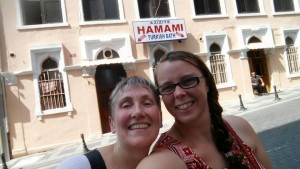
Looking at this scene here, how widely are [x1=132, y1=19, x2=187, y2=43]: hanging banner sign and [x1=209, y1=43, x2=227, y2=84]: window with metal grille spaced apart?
2175 millimetres

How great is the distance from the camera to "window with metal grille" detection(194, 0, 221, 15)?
16250mm

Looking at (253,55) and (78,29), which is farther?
(253,55)

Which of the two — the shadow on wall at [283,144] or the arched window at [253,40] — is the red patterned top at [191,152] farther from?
the arched window at [253,40]

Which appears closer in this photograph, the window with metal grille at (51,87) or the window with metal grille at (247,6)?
the window with metal grille at (51,87)

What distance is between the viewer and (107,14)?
14352mm

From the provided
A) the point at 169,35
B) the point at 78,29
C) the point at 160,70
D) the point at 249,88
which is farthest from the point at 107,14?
the point at 160,70

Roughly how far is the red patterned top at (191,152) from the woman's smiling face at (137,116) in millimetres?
118

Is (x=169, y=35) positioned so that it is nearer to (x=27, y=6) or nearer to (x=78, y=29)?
(x=78, y=29)

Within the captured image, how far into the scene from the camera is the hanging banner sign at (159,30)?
46.1ft

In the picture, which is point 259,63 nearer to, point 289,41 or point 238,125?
point 289,41

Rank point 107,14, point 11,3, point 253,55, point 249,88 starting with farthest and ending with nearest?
point 253,55
point 249,88
point 107,14
point 11,3

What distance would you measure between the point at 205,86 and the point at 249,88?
1552cm

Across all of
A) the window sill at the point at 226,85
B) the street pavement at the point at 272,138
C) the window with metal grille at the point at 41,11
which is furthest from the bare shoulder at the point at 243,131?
the window sill at the point at 226,85

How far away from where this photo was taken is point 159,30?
14547mm
